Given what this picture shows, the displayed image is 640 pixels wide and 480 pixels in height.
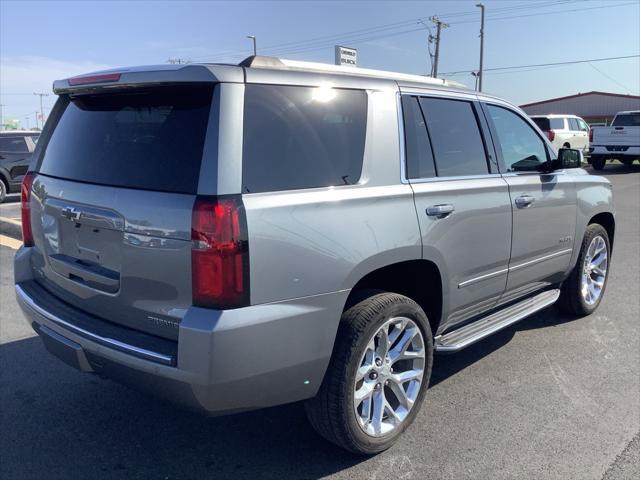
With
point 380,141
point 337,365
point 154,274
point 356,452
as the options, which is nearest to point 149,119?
point 154,274

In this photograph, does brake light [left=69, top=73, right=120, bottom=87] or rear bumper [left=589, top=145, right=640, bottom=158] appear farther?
rear bumper [left=589, top=145, right=640, bottom=158]

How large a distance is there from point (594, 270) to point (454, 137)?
8.28 ft

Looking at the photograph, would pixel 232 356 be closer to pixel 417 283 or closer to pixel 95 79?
pixel 417 283

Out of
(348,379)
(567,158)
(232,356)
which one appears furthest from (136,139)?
(567,158)

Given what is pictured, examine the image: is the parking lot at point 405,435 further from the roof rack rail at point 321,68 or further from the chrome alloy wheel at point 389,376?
the roof rack rail at point 321,68

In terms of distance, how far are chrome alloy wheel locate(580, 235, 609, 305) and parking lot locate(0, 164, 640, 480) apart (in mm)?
751

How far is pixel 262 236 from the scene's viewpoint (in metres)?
2.44

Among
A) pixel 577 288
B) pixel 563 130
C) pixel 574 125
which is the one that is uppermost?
pixel 574 125

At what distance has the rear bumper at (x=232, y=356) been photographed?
2.37m

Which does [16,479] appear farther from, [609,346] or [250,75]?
[609,346]

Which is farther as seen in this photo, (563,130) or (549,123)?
(563,130)

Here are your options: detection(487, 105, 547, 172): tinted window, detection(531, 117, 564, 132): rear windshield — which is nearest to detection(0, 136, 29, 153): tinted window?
detection(487, 105, 547, 172): tinted window

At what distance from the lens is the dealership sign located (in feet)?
18.0

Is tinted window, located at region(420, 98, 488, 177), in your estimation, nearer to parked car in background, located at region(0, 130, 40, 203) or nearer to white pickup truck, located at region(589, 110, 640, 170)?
parked car in background, located at region(0, 130, 40, 203)
